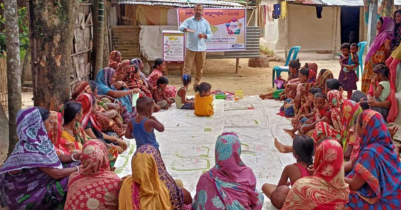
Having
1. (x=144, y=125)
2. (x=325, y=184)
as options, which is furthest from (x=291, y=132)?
(x=325, y=184)

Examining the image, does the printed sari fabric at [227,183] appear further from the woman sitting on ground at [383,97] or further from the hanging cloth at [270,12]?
the hanging cloth at [270,12]

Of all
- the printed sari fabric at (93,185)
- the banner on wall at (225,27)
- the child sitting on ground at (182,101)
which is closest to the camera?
the printed sari fabric at (93,185)

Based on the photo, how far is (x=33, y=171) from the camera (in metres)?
3.50

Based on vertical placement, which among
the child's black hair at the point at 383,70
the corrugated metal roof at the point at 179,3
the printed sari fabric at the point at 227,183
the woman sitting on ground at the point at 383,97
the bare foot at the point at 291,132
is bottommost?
the bare foot at the point at 291,132

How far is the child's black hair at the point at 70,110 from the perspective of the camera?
4.26m

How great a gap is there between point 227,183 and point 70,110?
1.81 meters

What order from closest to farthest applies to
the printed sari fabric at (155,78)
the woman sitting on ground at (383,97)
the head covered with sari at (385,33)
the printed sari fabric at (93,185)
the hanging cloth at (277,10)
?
the printed sari fabric at (93,185) → the woman sitting on ground at (383,97) → the head covered with sari at (385,33) → the printed sari fabric at (155,78) → the hanging cloth at (277,10)

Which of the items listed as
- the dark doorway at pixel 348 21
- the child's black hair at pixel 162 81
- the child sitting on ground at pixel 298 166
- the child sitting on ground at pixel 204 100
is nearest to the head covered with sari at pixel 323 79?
the child sitting on ground at pixel 204 100

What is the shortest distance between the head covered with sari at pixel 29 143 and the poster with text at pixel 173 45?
8.32 m

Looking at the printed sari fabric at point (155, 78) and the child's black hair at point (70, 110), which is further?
the printed sari fabric at point (155, 78)

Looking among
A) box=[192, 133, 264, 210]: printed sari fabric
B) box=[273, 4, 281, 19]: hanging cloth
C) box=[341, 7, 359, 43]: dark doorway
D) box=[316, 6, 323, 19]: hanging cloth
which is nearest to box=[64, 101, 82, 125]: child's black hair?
box=[192, 133, 264, 210]: printed sari fabric

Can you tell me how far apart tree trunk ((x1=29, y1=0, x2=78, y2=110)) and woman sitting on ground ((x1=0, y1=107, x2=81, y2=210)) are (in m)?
1.35

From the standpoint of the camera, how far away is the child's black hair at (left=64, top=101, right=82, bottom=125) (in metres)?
4.26

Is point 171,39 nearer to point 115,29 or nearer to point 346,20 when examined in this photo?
point 115,29
